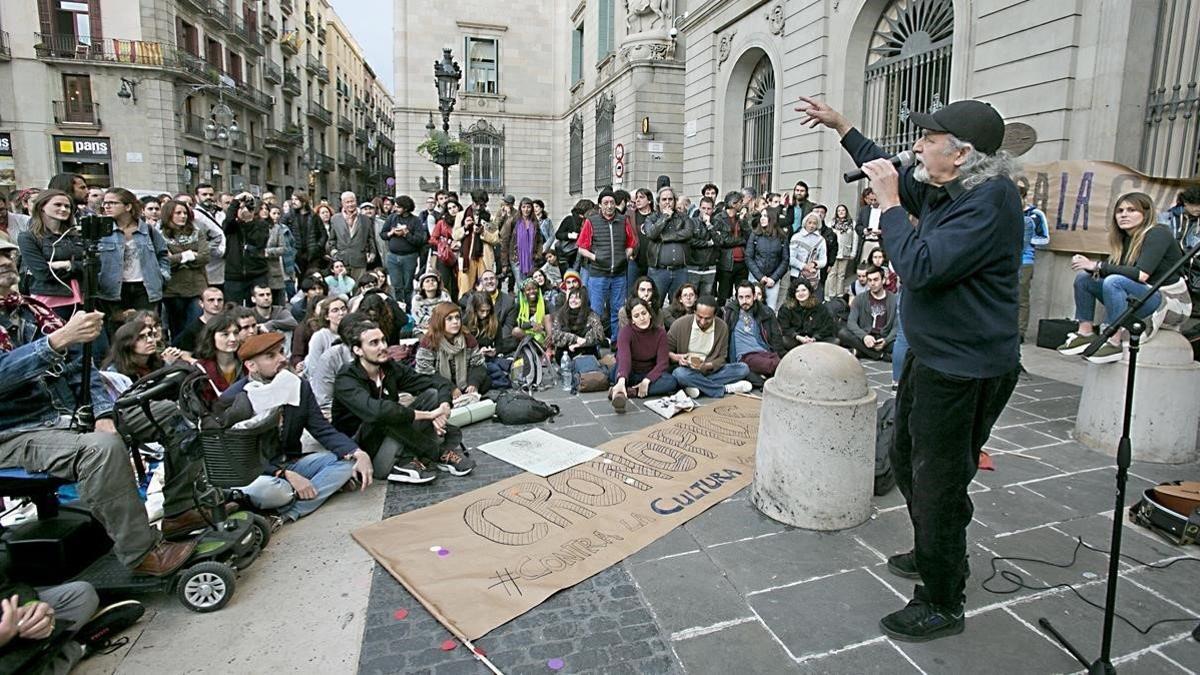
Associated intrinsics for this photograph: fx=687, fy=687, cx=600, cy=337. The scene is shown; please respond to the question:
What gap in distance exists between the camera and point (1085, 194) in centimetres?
797


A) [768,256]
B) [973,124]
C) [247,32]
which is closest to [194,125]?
[247,32]

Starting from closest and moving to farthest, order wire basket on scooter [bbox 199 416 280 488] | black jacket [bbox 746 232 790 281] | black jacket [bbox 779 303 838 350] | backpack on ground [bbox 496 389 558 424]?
1. wire basket on scooter [bbox 199 416 280 488]
2. backpack on ground [bbox 496 389 558 424]
3. black jacket [bbox 779 303 838 350]
4. black jacket [bbox 746 232 790 281]

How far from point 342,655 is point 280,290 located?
7871 mm

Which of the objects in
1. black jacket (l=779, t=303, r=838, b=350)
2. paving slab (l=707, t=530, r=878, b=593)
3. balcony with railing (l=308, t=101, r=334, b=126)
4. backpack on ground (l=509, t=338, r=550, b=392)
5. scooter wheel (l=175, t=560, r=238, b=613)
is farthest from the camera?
balcony with railing (l=308, t=101, r=334, b=126)

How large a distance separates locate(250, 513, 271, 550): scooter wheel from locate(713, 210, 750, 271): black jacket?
284 inches

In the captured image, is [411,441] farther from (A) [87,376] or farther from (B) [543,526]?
(A) [87,376]

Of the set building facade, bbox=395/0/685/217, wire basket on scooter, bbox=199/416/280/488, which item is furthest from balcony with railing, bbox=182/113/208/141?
wire basket on scooter, bbox=199/416/280/488

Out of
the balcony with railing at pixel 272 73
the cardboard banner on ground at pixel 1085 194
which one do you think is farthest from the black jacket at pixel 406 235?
the balcony with railing at pixel 272 73

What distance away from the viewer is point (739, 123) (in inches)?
648

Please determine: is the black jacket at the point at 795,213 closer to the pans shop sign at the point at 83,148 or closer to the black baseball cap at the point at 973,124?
the black baseball cap at the point at 973,124

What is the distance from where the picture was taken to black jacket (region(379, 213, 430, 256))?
10531 millimetres

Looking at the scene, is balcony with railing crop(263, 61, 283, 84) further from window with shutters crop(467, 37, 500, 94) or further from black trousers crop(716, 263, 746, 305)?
black trousers crop(716, 263, 746, 305)

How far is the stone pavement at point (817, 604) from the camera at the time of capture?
8.89 feet

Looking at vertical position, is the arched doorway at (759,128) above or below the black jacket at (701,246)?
above
